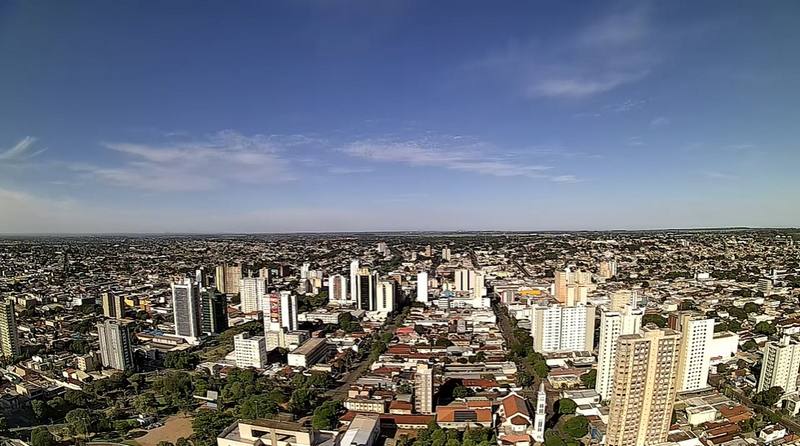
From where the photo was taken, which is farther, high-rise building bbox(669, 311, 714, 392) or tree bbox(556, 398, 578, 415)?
high-rise building bbox(669, 311, 714, 392)

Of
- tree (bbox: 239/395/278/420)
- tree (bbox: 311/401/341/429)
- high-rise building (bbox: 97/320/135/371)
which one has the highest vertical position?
high-rise building (bbox: 97/320/135/371)

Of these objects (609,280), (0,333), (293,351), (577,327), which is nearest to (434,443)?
(293,351)

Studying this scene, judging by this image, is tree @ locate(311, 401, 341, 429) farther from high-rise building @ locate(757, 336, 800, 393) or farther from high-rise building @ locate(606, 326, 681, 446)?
high-rise building @ locate(757, 336, 800, 393)

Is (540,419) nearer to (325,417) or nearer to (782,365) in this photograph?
(325,417)

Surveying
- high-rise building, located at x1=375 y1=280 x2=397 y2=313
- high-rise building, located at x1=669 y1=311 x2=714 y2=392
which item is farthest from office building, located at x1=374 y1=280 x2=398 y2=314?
high-rise building, located at x1=669 y1=311 x2=714 y2=392

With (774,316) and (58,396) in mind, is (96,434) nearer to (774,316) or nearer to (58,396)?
(58,396)

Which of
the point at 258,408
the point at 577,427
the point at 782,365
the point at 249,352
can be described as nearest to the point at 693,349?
the point at 782,365
